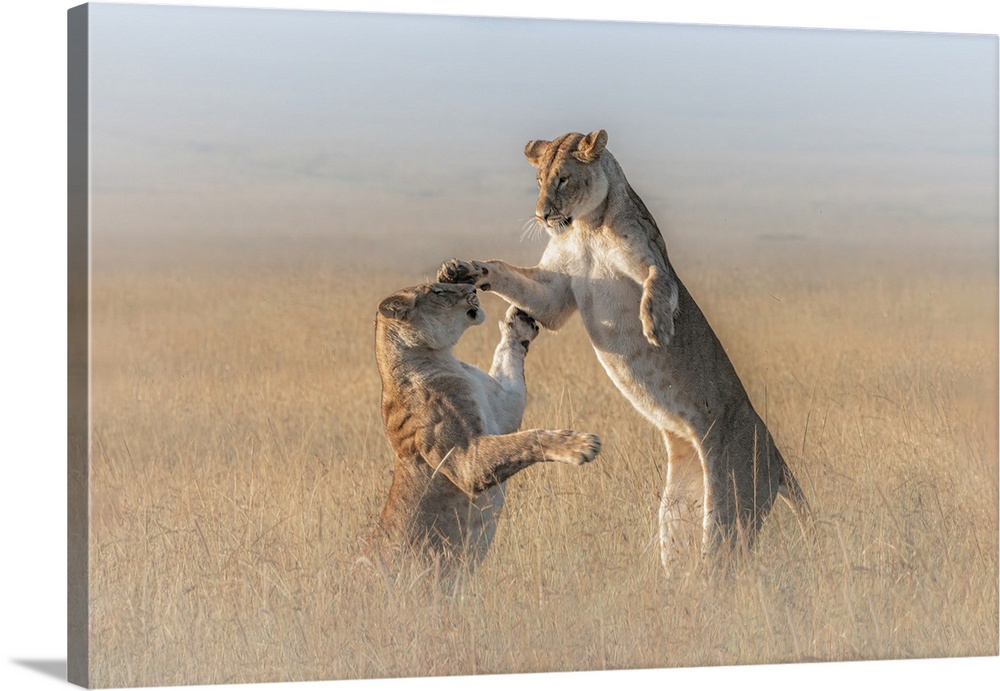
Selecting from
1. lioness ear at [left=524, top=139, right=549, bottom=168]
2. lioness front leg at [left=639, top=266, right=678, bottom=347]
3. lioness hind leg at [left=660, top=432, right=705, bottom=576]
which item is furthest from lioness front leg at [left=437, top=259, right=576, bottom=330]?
lioness hind leg at [left=660, top=432, right=705, bottom=576]

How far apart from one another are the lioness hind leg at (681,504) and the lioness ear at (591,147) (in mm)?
1424

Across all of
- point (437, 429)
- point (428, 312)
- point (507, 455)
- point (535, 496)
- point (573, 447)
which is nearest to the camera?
point (573, 447)

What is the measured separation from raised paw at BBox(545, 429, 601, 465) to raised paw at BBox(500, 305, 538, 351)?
37.8 inches

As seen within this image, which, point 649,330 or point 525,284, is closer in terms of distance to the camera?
point 649,330

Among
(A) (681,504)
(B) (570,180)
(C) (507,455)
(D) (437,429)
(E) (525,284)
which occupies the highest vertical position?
(B) (570,180)

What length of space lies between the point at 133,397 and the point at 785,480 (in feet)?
10.5

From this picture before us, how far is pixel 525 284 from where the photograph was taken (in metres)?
8.88

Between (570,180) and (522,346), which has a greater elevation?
(570,180)

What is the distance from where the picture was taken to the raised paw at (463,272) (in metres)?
8.50

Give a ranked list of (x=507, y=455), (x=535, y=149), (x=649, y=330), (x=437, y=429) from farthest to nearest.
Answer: (x=535, y=149)
(x=649, y=330)
(x=437, y=429)
(x=507, y=455)

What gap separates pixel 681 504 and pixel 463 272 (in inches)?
65.2

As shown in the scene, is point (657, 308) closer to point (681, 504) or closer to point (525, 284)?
point (525, 284)

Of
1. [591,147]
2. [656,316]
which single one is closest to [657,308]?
[656,316]

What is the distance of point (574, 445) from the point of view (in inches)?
313
